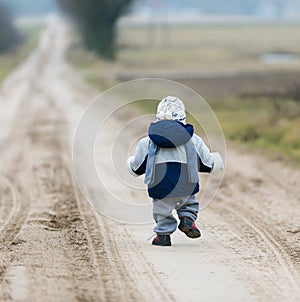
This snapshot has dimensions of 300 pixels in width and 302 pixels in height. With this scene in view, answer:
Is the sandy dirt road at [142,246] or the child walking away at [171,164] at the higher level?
the child walking away at [171,164]

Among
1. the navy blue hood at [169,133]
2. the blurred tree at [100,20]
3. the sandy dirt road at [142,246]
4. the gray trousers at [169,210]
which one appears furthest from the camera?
the blurred tree at [100,20]

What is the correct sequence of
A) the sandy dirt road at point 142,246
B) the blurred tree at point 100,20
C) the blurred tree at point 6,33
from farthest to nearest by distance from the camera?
1. the blurred tree at point 6,33
2. the blurred tree at point 100,20
3. the sandy dirt road at point 142,246

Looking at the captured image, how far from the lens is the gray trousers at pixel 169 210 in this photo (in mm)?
7793

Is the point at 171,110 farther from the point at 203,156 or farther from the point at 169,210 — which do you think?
the point at 169,210

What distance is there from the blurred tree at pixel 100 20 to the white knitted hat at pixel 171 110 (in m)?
57.5

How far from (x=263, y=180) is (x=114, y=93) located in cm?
382

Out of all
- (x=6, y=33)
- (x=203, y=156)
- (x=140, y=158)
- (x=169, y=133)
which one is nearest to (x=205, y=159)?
(x=203, y=156)

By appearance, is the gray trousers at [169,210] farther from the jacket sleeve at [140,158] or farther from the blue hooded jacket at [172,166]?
the jacket sleeve at [140,158]

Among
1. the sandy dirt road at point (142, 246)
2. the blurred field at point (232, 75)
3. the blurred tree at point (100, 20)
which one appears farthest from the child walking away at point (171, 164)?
the blurred tree at point (100, 20)

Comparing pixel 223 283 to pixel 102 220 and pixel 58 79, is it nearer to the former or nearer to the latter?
pixel 102 220

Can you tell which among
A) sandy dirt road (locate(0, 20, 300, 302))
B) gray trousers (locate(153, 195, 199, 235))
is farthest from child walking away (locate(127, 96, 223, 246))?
sandy dirt road (locate(0, 20, 300, 302))

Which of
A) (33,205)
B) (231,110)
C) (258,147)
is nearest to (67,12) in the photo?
(231,110)

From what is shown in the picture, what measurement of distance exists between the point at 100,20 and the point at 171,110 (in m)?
61.2

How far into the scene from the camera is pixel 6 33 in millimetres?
92562
